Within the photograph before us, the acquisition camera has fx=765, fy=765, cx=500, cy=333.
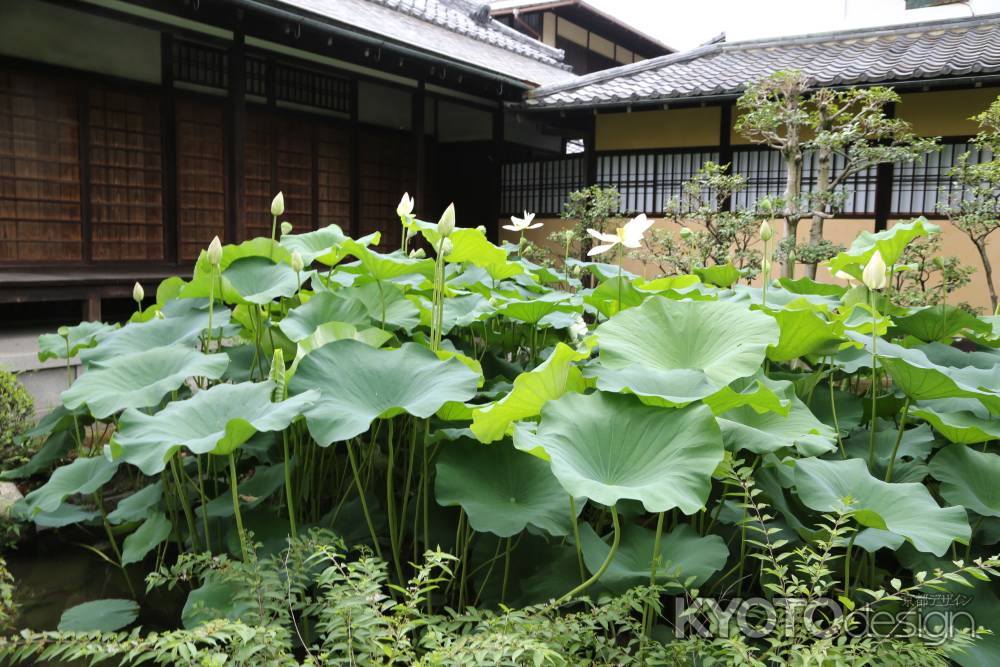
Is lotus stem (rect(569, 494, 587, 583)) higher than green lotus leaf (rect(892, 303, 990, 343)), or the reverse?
green lotus leaf (rect(892, 303, 990, 343))

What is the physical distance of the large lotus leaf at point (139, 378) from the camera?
220 cm

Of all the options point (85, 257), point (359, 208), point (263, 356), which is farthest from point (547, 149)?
point (263, 356)

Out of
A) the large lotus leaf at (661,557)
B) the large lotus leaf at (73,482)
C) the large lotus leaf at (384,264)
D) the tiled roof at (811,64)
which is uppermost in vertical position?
the tiled roof at (811,64)

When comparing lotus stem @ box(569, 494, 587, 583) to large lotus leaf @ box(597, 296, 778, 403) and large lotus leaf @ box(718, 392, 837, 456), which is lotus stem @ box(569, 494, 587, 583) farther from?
large lotus leaf @ box(718, 392, 837, 456)

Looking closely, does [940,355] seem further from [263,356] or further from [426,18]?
[426,18]

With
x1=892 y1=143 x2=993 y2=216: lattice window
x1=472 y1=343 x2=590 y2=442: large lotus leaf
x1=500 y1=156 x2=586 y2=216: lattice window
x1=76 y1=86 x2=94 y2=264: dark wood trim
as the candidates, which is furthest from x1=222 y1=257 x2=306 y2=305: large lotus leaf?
x1=500 y1=156 x2=586 y2=216: lattice window

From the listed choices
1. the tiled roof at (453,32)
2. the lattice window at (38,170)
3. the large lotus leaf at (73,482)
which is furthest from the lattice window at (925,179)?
the large lotus leaf at (73,482)

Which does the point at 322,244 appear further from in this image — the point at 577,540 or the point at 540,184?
the point at 540,184

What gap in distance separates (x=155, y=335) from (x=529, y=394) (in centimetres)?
168

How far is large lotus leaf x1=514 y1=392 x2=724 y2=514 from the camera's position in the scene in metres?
1.55

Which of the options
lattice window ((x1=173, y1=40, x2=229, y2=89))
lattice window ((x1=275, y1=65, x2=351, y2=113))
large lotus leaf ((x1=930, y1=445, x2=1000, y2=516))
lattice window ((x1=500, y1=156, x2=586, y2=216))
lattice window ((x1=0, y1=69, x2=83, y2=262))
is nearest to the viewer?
large lotus leaf ((x1=930, y1=445, x2=1000, y2=516))

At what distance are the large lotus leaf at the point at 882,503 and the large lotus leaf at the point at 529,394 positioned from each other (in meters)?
0.63

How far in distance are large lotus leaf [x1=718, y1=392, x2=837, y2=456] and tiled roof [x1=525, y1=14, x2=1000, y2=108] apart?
7.15 m

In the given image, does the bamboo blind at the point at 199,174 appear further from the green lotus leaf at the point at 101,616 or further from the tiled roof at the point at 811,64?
the green lotus leaf at the point at 101,616
